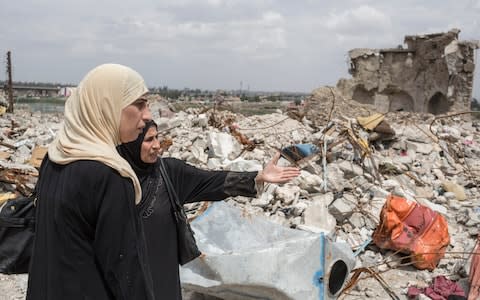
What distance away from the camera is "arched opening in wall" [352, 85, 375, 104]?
2298cm

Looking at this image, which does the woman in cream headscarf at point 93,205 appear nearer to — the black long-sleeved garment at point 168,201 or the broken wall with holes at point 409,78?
the black long-sleeved garment at point 168,201

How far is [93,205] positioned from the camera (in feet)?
3.59

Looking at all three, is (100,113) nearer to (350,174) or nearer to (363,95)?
(350,174)

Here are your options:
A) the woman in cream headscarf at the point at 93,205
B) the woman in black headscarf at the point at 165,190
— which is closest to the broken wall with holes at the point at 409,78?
the woman in black headscarf at the point at 165,190

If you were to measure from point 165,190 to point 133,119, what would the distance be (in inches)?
13.5

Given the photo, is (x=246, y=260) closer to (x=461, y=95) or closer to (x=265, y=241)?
(x=265, y=241)

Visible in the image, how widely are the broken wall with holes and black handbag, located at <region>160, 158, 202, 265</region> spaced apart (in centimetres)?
2036

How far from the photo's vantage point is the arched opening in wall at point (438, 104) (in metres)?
21.1

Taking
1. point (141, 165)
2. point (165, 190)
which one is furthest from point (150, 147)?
point (165, 190)

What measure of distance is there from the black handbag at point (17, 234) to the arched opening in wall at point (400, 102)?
23572mm

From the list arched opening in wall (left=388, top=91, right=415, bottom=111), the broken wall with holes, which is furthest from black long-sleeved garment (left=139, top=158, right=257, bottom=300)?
arched opening in wall (left=388, top=91, right=415, bottom=111)

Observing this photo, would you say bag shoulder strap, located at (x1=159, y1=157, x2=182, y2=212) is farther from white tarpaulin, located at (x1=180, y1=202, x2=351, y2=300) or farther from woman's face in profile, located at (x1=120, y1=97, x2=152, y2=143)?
white tarpaulin, located at (x1=180, y1=202, x2=351, y2=300)

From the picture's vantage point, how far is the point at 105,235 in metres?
1.09

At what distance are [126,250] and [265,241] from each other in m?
1.85
